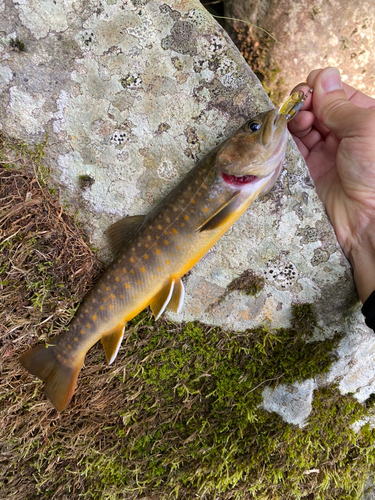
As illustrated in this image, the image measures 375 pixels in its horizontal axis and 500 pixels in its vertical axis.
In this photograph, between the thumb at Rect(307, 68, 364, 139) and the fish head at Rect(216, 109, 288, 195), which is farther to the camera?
the thumb at Rect(307, 68, 364, 139)

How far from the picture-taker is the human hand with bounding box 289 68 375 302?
2.42m

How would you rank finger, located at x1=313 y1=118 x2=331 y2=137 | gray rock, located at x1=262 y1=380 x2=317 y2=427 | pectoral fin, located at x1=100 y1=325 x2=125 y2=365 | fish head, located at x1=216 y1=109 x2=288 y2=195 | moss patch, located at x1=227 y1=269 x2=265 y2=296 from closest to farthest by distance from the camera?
fish head, located at x1=216 y1=109 x2=288 y2=195, pectoral fin, located at x1=100 y1=325 x2=125 y2=365, moss patch, located at x1=227 y1=269 x2=265 y2=296, gray rock, located at x1=262 y1=380 x2=317 y2=427, finger, located at x1=313 y1=118 x2=331 y2=137

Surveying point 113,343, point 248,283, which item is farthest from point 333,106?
point 113,343

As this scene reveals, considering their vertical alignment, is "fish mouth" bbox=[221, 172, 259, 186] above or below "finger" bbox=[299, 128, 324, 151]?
above

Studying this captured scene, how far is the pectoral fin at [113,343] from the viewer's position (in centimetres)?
254

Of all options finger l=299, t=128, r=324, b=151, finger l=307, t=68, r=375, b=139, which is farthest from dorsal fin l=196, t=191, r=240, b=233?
finger l=299, t=128, r=324, b=151

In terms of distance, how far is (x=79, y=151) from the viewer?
A: 2.57 m

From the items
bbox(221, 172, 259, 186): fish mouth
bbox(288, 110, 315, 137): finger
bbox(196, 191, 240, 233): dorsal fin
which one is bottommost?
bbox(288, 110, 315, 137): finger

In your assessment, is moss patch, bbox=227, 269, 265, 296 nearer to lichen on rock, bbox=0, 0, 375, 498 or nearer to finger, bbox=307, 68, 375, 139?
lichen on rock, bbox=0, 0, 375, 498

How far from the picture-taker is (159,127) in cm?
251

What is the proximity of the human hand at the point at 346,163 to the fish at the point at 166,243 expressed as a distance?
21.3 inches

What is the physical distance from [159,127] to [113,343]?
1.55 m

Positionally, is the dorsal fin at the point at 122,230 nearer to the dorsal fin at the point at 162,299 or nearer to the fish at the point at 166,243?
the fish at the point at 166,243

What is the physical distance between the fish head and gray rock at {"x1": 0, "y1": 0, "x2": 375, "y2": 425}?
25 cm
